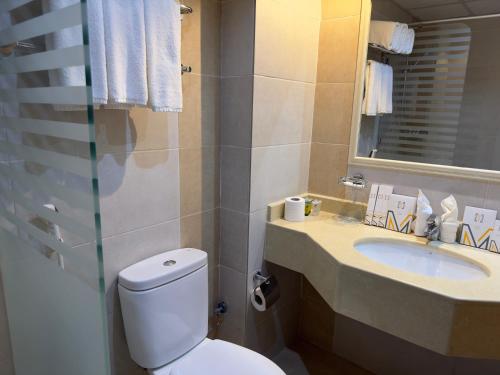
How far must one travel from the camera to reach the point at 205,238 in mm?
1705

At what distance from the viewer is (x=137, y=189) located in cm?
136

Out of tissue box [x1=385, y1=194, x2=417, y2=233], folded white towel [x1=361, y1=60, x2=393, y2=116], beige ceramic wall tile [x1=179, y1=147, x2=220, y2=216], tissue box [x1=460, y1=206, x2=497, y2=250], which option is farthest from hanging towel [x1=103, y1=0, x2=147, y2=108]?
tissue box [x1=460, y1=206, x2=497, y2=250]

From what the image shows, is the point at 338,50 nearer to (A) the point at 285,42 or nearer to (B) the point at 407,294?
(A) the point at 285,42

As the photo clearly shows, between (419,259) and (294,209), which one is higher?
(294,209)

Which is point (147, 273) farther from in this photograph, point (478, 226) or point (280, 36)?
point (478, 226)

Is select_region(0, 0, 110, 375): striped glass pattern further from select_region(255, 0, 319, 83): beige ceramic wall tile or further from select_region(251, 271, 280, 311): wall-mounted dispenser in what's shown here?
select_region(251, 271, 280, 311): wall-mounted dispenser

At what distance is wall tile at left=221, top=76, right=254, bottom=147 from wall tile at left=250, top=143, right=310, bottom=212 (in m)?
0.09

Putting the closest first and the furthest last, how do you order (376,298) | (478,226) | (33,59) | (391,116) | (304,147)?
(33,59), (376,298), (478,226), (391,116), (304,147)

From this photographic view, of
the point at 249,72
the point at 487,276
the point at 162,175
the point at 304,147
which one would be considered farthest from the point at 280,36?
the point at 487,276

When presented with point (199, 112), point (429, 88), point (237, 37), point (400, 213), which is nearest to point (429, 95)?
point (429, 88)

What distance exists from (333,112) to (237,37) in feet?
2.08

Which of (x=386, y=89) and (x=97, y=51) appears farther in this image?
(x=386, y=89)

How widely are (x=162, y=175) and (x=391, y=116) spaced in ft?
3.64

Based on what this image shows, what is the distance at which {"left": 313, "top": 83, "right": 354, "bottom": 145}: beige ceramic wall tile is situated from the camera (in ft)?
5.85
